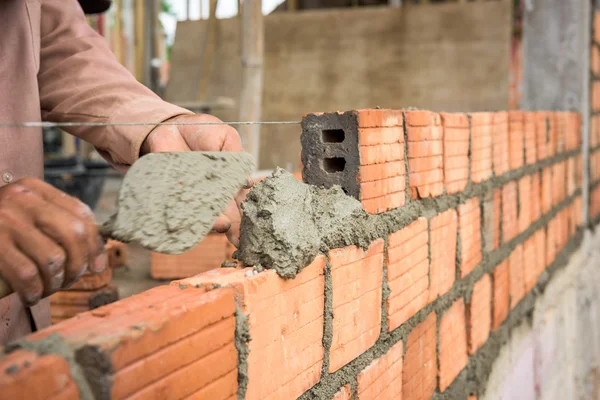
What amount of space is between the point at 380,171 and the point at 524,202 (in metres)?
1.76

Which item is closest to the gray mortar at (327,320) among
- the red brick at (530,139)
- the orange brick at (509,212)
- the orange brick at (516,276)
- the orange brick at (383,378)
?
the orange brick at (383,378)

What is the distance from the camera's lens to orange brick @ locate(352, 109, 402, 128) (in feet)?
4.63

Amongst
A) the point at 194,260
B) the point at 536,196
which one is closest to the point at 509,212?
the point at 536,196

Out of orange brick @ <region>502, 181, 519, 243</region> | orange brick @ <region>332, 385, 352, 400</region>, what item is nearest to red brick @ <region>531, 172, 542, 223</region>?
orange brick @ <region>502, 181, 519, 243</region>

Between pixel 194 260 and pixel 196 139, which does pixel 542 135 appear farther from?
pixel 196 139

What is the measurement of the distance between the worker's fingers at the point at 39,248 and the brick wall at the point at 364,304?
8cm

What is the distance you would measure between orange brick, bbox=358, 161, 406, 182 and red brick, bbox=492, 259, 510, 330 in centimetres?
109

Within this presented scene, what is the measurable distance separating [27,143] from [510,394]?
209 centimetres

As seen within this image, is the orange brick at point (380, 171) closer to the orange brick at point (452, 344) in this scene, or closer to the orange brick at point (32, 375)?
the orange brick at point (452, 344)

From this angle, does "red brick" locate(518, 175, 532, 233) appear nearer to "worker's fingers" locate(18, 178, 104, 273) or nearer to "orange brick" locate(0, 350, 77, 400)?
"worker's fingers" locate(18, 178, 104, 273)

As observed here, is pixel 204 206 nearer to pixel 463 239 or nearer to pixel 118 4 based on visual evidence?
pixel 463 239

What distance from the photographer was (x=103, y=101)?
5.09ft

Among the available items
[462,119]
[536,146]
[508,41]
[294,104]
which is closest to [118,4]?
[294,104]

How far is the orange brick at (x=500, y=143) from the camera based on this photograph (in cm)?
251
